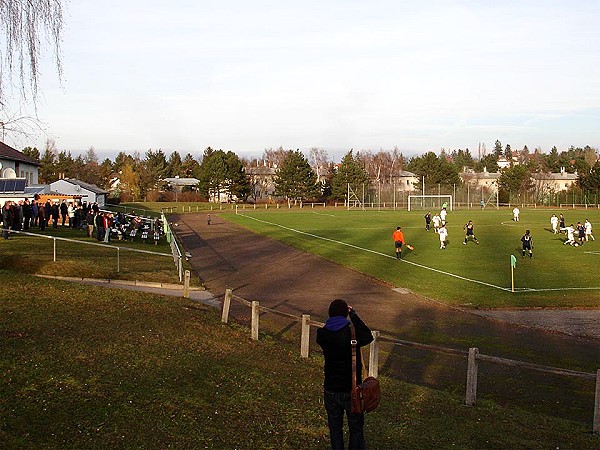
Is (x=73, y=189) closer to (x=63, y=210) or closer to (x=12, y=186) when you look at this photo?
(x=12, y=186)

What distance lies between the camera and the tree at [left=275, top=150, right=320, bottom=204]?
109 meters

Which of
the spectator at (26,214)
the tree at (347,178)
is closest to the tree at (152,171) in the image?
the tree at (347,178)

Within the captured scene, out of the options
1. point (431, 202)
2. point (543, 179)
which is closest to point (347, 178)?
point (431, 202)

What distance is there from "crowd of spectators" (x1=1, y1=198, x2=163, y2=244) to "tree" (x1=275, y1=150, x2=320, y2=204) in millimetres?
68421

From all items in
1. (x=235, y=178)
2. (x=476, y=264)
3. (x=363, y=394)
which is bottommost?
(x=476, y=264)

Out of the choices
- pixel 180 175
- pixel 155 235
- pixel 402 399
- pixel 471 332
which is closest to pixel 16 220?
pixel 155 235

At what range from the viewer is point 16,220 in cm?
2809

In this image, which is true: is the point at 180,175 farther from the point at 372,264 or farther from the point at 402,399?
the point at 402,399

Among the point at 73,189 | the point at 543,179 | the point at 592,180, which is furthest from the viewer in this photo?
the point at 543,179

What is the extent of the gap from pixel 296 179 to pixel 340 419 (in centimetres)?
10331

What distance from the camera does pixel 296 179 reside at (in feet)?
359

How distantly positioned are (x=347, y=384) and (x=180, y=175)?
499ft

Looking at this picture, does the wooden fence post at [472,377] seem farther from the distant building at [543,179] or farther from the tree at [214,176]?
the distant building at [543,179]

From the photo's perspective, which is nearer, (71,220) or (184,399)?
(184,399)
